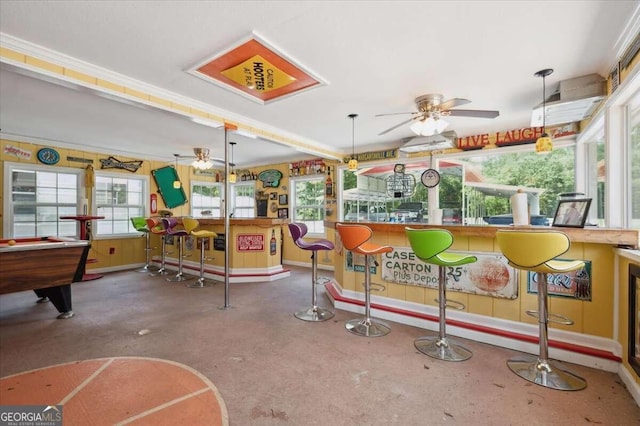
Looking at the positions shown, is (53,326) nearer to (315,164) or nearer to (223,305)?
(223,305)

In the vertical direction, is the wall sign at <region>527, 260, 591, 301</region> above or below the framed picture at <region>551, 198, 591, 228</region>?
below

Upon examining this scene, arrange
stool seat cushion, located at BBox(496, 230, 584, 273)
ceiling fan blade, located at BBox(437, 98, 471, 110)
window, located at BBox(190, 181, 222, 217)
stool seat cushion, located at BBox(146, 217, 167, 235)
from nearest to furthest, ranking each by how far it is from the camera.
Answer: stool seat cushion, located at BBox(496, 230, 584, 273) < ceiling fan blade, located at BBox(437, 98, 471, 110) < stool seat cushion, located at BBox(146, 217, 167, 235) < window, located at BBox(190, 181, 222, 217)

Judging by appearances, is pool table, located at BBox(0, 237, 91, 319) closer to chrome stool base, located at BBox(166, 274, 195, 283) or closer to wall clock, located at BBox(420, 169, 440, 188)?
chrome stool base, located at BBox(166, 274, 195, 283)

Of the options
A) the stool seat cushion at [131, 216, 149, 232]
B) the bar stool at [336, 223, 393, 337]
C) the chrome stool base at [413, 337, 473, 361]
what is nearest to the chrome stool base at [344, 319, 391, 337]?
the bar stool at [336, 223, 393, 337]

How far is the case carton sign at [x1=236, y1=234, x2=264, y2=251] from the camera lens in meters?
5.48

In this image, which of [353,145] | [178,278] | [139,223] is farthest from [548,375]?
[139,223]

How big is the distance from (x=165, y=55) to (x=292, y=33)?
4.16ft

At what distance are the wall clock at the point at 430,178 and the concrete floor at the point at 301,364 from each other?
3.10 meters

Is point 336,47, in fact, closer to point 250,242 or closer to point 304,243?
point 304,243

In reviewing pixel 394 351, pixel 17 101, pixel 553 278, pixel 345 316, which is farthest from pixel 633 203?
pixel 17 101

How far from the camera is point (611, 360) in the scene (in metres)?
2.29

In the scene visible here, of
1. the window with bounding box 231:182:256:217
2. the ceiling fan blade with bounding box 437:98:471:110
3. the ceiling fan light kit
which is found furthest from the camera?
the window with bounding box 231:182:256:217

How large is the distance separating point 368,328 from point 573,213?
2.16 m

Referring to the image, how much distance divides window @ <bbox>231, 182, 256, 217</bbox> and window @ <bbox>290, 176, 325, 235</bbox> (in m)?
1.46
